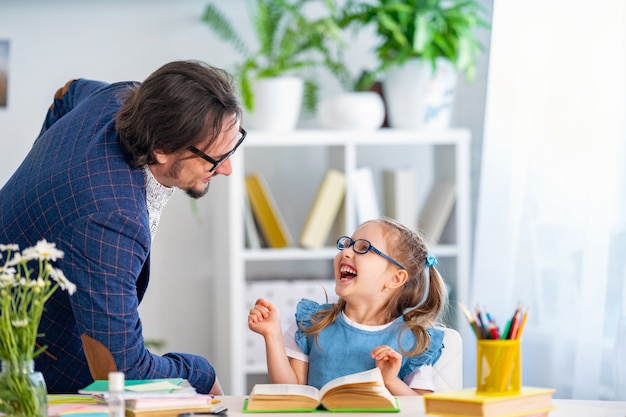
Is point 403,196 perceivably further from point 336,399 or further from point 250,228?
point 336,399

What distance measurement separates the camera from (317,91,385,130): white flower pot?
327 cm

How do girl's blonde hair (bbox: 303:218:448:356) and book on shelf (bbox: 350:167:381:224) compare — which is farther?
book on shelf (bbox: 350:167:381:224)

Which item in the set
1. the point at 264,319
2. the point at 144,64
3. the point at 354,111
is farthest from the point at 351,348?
the point at 144,64

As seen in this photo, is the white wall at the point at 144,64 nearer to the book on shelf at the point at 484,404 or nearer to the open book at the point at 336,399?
the open book at the point at 336,399

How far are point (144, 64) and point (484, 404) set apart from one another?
7.93 feet

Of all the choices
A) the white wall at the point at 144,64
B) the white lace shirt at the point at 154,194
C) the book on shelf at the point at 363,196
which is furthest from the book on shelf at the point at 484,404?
the white wall at the point at 144,64

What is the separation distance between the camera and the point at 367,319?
2.00 m

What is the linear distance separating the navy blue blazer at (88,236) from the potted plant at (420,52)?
1506 mm

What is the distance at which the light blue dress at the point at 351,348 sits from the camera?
1912 mm

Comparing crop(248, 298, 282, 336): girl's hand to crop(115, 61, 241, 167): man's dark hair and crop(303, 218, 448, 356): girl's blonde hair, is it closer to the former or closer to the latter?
crop(303, 218, 448, 356): girl's blonde hair

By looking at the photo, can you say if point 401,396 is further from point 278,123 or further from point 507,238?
point 278,123

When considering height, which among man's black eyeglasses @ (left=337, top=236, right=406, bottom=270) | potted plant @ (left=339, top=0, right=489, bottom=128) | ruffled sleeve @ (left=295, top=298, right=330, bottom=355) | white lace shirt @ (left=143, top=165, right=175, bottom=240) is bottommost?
ruffled sleeve @ (left=295, top=298, right=330, bottom=355)

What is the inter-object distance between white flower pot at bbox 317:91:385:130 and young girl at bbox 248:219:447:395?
→ 4.14ft

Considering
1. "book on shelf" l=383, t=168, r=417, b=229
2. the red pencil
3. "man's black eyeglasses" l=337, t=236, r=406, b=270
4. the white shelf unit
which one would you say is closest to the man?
"man's black eyeglasses" l=337, t=236, r=406, b=270
